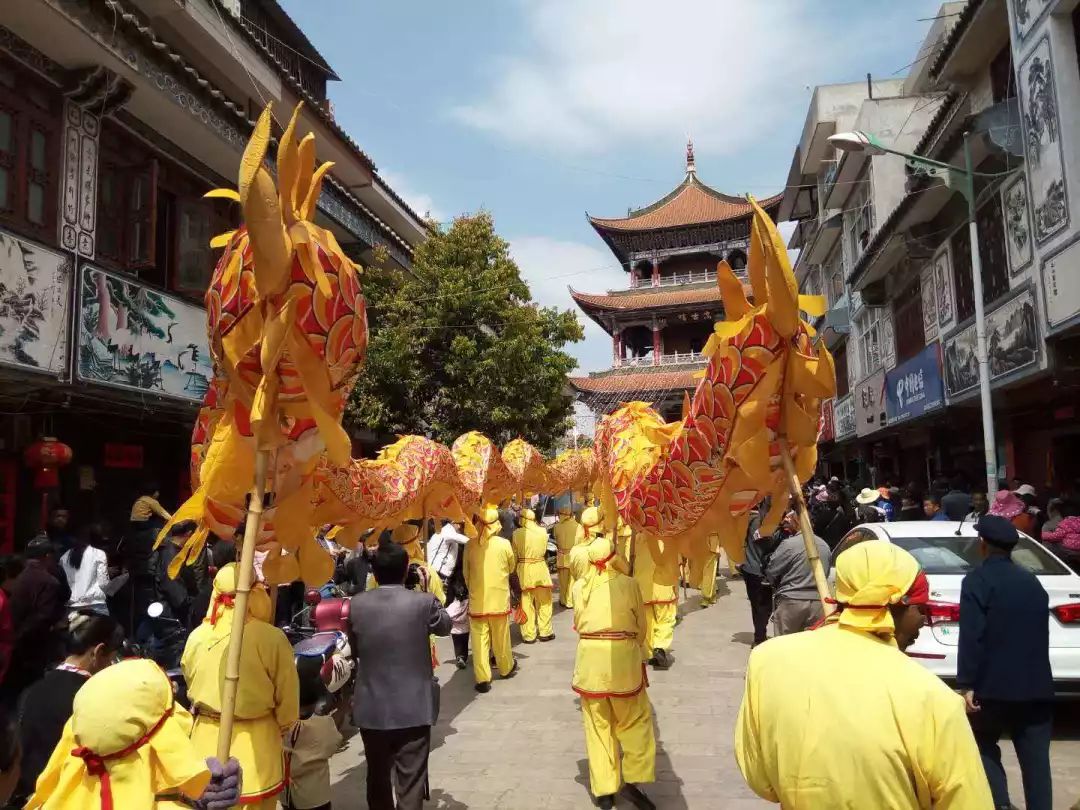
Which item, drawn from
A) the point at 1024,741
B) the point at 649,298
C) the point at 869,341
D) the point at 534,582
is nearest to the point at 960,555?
the point at 1024,741

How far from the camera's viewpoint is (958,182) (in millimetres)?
9594

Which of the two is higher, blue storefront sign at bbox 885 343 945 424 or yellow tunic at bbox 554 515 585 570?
blue storefront sign at bbox 885 343 945 424

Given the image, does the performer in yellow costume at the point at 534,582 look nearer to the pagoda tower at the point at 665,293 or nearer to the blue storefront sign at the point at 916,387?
the blue storefront sign at the point at 916,387

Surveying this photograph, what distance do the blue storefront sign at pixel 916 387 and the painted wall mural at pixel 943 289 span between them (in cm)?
48

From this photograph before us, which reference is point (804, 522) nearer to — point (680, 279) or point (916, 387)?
point (916, 387)

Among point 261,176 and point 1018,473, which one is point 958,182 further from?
point 261,176

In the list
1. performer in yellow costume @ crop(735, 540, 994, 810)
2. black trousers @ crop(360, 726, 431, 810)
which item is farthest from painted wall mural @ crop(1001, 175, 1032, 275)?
black trousers @ crop(360, 726, 431, 810)

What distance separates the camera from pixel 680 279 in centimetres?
2878

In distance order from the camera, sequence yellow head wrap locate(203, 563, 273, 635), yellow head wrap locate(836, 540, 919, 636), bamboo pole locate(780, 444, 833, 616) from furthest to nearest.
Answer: yellow head wrap locate(203, 563, 273, 635), bamboo pole locate(780, 444, 833, 616), yellow head wrap locate(836, 540, 919, 636)

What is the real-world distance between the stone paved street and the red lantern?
13.8ft

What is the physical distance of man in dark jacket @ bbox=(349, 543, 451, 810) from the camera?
3926 millimetres

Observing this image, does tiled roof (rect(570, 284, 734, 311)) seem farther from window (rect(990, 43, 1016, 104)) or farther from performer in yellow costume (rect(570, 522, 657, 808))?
performer in yellow costume (rect(570, 522, 657, 808))

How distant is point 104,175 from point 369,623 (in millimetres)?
7162

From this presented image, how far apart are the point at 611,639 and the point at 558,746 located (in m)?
1.57
